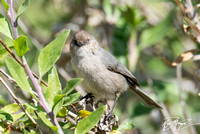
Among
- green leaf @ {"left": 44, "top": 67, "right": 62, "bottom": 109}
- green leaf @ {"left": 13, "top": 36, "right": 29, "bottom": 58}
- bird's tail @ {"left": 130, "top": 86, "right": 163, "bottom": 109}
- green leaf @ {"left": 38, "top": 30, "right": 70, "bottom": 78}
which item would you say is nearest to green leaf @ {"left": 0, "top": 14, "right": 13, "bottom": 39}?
green leaf @ {"left": 13, "top": 36, "right": 29, "bottom": 58}

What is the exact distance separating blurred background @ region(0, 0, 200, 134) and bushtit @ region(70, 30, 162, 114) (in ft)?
1.10

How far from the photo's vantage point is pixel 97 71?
3.61 m

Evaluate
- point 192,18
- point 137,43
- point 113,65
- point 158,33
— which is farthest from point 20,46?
point 137,43

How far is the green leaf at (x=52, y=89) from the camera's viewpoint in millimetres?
1906

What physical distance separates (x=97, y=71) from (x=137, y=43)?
5.10 feet

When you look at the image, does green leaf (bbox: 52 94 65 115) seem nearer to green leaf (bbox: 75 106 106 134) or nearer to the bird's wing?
green leaf (bbox: 75 106 106 134)

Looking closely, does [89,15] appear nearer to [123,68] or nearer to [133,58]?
[133,58]

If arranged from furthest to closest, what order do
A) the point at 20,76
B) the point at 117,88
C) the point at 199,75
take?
the point at 117,88
the point at 199,75
the point at 20,76

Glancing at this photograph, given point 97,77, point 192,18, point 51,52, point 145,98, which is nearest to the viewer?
point 51,52

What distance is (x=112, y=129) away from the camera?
2395 mm

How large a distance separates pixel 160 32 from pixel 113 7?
95 cm

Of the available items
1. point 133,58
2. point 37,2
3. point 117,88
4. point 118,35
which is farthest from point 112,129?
point 37,2

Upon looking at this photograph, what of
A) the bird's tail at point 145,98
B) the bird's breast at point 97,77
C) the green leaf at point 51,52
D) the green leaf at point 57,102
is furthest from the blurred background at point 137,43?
the green leaf at point 57,102

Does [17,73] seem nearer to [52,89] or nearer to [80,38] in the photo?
[52,89]
